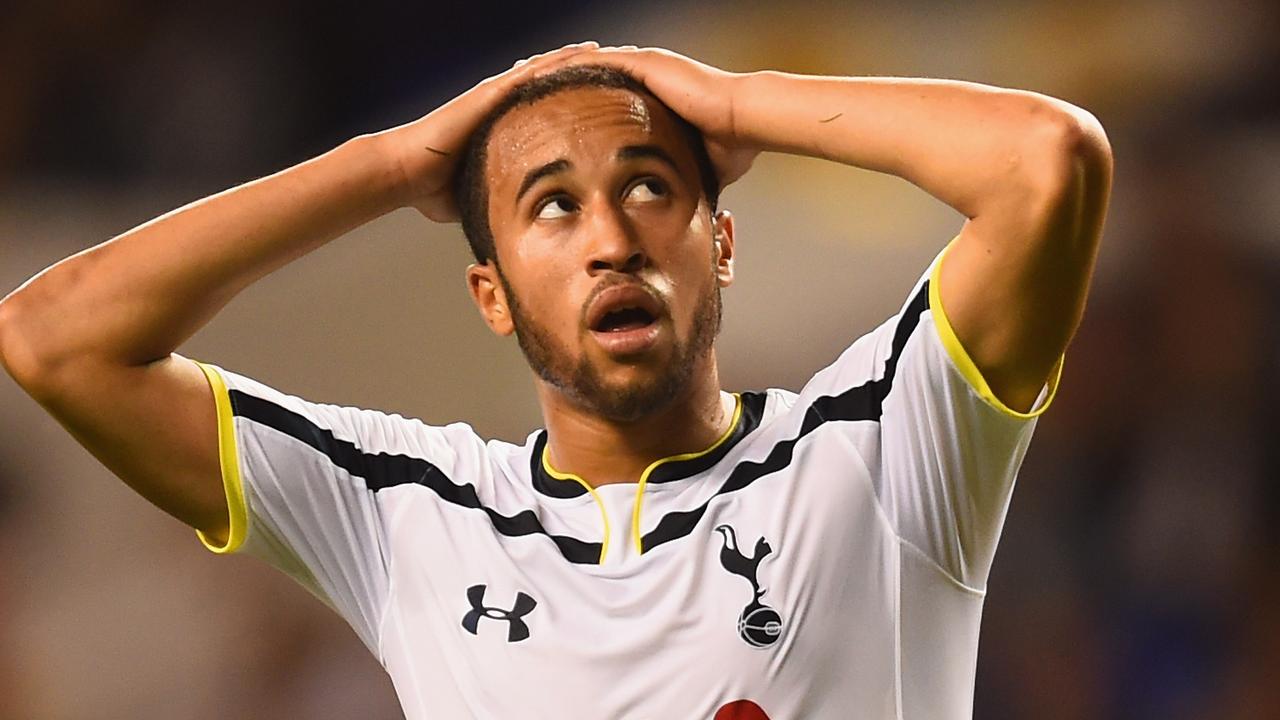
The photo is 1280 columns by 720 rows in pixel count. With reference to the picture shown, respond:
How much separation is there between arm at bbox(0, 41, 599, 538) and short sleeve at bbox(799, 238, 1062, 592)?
0.74 meters

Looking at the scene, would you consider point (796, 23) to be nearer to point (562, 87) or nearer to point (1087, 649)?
point (1087, 649)

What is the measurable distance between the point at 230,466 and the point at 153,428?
0.12 meters

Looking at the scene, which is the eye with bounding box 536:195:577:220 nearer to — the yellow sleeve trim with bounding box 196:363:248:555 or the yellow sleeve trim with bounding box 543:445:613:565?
the yellow sleeve trim with bounding box 543:445:613:565

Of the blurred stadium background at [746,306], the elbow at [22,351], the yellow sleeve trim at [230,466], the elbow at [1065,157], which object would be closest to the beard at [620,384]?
the yellow sleeve trim at [230,466]

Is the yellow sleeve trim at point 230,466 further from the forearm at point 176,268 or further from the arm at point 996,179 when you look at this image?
the arm at point 996,179

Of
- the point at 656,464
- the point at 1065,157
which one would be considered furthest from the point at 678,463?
the point at 1065,157

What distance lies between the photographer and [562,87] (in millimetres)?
A: 2352

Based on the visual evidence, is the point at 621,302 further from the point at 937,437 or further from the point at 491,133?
the point at 937,437

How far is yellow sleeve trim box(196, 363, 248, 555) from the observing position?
7.41 ft

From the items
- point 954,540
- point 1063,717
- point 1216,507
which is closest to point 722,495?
point 954,540

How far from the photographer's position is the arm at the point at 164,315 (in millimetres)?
2236

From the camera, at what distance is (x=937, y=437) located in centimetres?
208

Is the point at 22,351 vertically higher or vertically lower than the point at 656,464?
higher

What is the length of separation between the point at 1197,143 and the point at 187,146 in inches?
119
